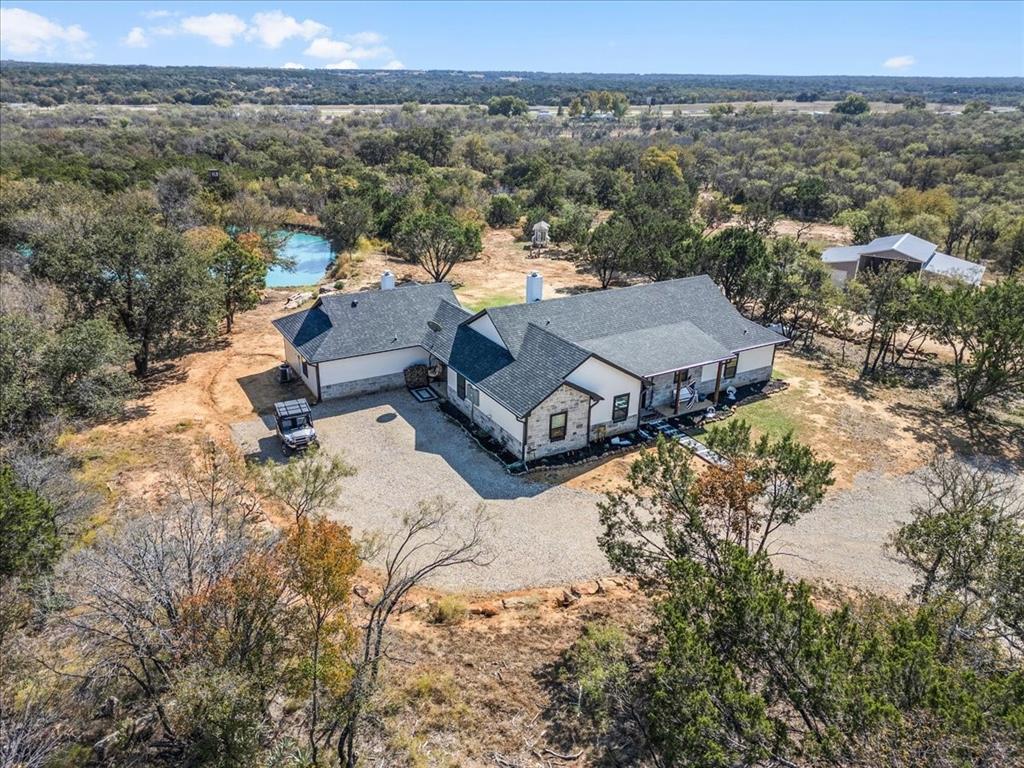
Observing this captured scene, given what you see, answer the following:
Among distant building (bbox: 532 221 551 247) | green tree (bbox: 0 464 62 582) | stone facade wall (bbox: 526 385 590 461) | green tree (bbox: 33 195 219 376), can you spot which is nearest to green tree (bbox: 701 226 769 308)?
stone facade wall (bbox: 526 385 590 461)

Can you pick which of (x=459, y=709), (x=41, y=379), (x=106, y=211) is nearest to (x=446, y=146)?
(x=106, y=211)

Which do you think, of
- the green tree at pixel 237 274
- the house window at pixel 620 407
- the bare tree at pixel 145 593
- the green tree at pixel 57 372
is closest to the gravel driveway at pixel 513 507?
the house window at pixel 620 407

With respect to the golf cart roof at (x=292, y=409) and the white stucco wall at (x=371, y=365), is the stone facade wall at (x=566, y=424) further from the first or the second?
the golf cart roof at (x=292, y=409)

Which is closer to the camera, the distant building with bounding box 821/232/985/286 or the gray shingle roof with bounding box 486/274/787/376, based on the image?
the gray shingle roof with bounding box 486/274/787/376

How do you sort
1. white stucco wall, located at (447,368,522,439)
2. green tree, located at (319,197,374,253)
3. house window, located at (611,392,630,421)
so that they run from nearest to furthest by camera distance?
white stucco wall, located at (447,368,522,439) → house window, located at (611,392,630,421) → green tree, located at (319,197,374,253)

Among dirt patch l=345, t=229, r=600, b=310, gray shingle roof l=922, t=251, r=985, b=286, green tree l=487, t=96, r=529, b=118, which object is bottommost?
dirt patch l=345, t=229, r=600, b=310

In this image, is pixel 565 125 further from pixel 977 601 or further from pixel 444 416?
pixel 977 601

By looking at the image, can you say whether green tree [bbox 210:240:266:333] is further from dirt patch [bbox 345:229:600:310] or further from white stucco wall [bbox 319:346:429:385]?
white stucco wall [bbox 319:346:429:385]
